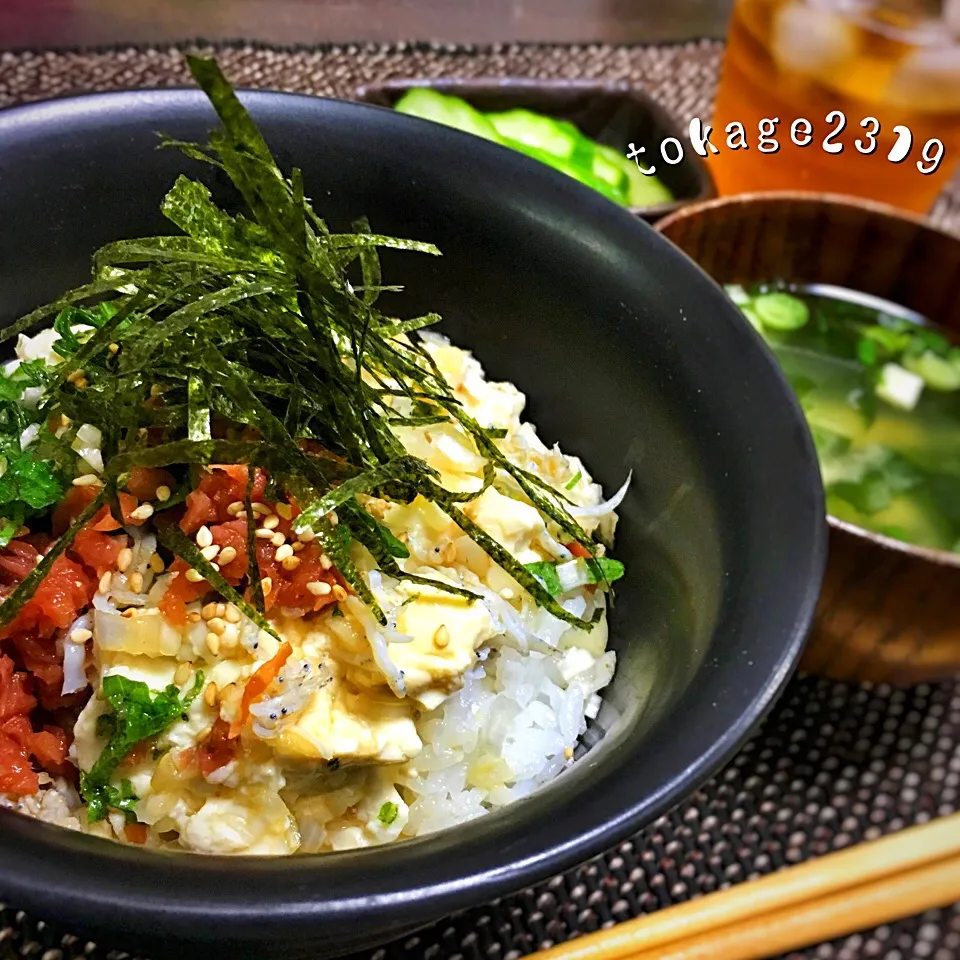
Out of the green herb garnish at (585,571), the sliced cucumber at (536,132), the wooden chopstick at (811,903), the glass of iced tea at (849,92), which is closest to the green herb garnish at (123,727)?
the green herb garnish at (585,571)

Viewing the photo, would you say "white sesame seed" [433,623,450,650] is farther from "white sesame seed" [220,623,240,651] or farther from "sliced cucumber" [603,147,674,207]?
"sliced cucumber" [603,147,674,207]

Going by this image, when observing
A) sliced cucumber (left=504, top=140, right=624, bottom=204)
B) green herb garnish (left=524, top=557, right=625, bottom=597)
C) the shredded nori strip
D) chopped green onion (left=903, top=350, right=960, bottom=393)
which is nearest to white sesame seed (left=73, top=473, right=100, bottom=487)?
the shredded nori strip

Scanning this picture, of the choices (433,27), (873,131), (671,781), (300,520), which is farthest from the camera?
(433,27)

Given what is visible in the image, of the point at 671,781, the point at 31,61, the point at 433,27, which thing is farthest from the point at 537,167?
the point at 433,27

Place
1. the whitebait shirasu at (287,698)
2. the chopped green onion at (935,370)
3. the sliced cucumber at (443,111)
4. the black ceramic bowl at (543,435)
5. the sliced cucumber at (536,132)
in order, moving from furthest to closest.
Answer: the sliced cucumber at (536,132) → the sliced cucumber at (443,111) → the chopped green onion at (935,370) → the whitebait shirasu at (287,698) → the black ceramic bowl at (543,435)

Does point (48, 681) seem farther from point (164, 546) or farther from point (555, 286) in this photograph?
point (555, 286)

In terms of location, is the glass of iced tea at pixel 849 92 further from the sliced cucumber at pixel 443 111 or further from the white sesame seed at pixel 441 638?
the white sesame seed at pixel 441 638

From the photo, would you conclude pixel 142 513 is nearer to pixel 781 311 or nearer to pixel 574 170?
pixel 574 170
